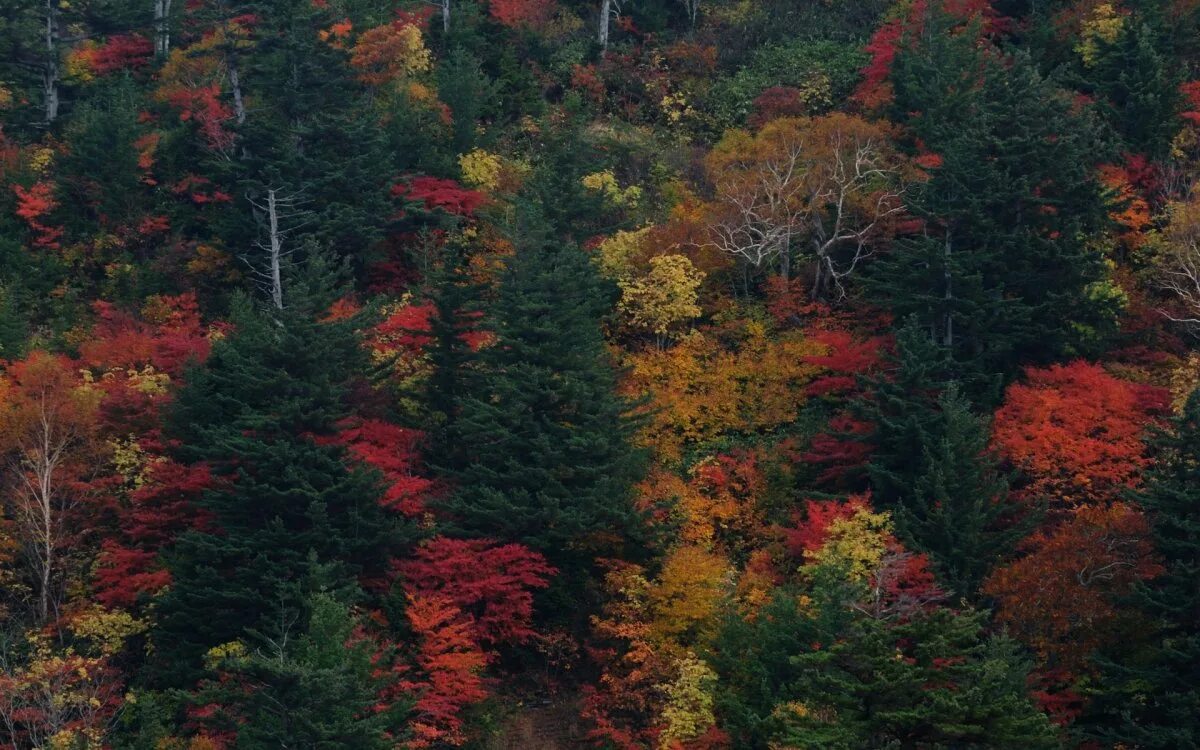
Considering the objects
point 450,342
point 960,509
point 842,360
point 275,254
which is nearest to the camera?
point 960,509

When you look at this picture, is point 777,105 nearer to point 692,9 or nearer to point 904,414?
point 692,9

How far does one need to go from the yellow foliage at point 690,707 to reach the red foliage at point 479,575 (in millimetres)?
5019

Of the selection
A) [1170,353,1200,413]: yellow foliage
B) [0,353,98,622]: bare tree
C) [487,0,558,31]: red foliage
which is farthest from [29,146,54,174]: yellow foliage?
[1170,353,1200,413]: yellow foliage

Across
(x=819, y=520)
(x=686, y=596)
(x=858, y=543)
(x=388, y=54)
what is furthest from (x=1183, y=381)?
(x=388, y=54)

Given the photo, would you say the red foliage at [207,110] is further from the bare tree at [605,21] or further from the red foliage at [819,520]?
the red foliage at [819,520]

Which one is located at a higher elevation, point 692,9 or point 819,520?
point 692,9

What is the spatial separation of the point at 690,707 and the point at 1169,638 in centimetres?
1115

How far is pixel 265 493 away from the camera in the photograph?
38.5 metres

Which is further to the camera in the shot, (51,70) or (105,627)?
(51,70)

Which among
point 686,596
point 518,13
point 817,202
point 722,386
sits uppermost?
point 518,13

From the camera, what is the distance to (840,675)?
30172mm

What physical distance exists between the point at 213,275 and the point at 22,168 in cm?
1000

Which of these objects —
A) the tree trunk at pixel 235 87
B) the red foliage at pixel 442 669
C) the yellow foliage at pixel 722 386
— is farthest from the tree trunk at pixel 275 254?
the red foliage at pixel 442 669

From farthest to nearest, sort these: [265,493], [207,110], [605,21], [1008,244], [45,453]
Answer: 1. [605,21]
2. [207,110]
3. [1008,244]
4. [45,453]
5. [265,493]
